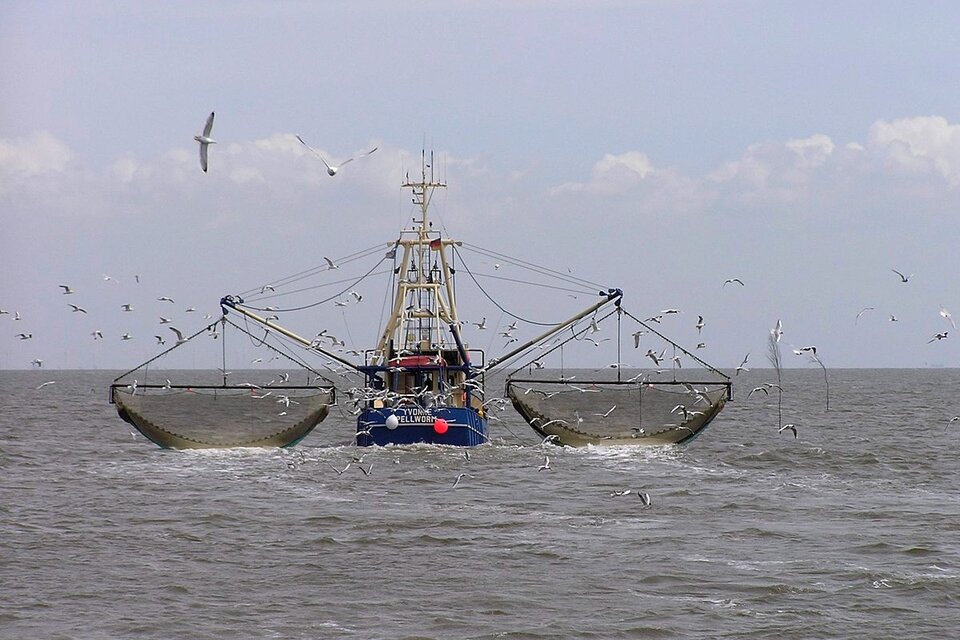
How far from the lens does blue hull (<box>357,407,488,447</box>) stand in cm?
4444

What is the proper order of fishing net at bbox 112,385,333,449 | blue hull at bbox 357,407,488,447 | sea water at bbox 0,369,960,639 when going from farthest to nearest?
blue hull at bbox 357,407,488,447 → fishing net at bbox 112,385,333,449 → sea water at bbox 0,369,960,639

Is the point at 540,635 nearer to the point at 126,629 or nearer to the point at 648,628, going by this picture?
the point at 648,628

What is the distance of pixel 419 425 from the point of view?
146 ft

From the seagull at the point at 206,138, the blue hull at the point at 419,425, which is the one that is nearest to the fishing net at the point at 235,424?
the blue hull at the point at 419,425

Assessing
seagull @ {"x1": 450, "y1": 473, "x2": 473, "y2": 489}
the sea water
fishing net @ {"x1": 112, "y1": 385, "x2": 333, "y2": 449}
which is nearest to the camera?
the sea water

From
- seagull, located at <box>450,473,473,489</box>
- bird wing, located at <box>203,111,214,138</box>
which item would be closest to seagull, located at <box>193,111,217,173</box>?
bird wing, located at <box>203,111,214,138</box>

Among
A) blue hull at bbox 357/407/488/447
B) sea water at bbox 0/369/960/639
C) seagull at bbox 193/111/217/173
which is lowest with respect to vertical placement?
sea water at bbox 0/369/960/639

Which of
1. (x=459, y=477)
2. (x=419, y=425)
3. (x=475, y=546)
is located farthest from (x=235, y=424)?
(x=475, y=546)

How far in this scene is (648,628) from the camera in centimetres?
1980

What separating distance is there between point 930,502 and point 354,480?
15672 mm

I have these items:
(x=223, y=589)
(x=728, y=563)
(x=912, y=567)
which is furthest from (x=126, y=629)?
(x=912, y=567)

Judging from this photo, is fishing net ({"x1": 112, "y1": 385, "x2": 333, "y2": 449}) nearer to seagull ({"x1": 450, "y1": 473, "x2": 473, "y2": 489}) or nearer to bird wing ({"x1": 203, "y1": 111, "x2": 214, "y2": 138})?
seagull ({"x1": 450, "y1": 473, "x2": 473, "y2": 489})

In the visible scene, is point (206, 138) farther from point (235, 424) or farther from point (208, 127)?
point (235, 424)

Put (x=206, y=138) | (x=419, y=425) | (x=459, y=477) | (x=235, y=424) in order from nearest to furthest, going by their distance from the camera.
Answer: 1. (x=206, y=138)
2. (x=459, y=477)
3. (x=419, y=425)
4. (x=235, y=424)
